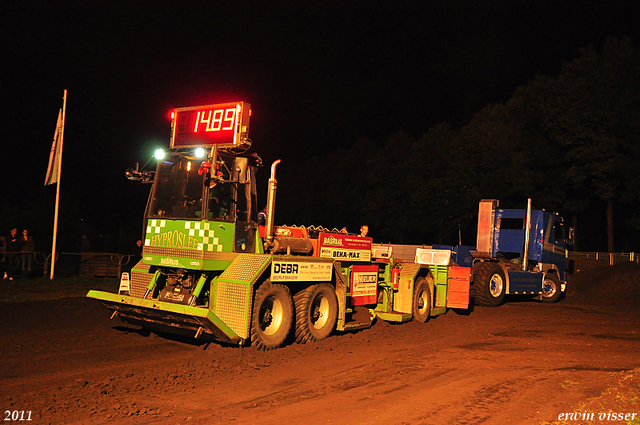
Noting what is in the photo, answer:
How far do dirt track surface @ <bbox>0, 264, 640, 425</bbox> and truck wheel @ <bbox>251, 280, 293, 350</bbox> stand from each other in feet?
0.71

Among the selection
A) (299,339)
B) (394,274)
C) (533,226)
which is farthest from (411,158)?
(299,339)

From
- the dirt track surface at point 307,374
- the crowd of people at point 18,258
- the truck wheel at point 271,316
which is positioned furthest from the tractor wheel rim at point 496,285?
the crowd of people at point 18,258

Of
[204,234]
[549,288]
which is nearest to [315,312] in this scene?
[204,234]

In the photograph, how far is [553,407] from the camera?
590cm

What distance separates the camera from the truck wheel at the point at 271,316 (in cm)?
806

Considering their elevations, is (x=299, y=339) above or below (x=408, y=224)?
below

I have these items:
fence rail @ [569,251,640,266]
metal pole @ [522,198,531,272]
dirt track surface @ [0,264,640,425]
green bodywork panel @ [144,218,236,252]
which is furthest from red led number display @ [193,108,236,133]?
fence rail @ [569,251,640,266]

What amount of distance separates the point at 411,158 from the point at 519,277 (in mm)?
30842

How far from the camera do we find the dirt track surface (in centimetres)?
550

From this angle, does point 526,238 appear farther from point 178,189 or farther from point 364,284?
point 178,189

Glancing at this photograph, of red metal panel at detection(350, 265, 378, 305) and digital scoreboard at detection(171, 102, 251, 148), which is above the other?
digital scoreboard at detection(171, 102, 251, 148)

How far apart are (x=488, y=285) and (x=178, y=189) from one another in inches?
408

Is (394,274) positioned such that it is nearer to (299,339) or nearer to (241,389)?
(299,339)

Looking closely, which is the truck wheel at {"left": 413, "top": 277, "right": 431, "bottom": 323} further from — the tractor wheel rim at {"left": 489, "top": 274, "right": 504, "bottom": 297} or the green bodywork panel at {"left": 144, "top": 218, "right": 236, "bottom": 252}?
the green bodywork panel at {"left": 144, "top": 218, "right": 236, "bottom": 252}
